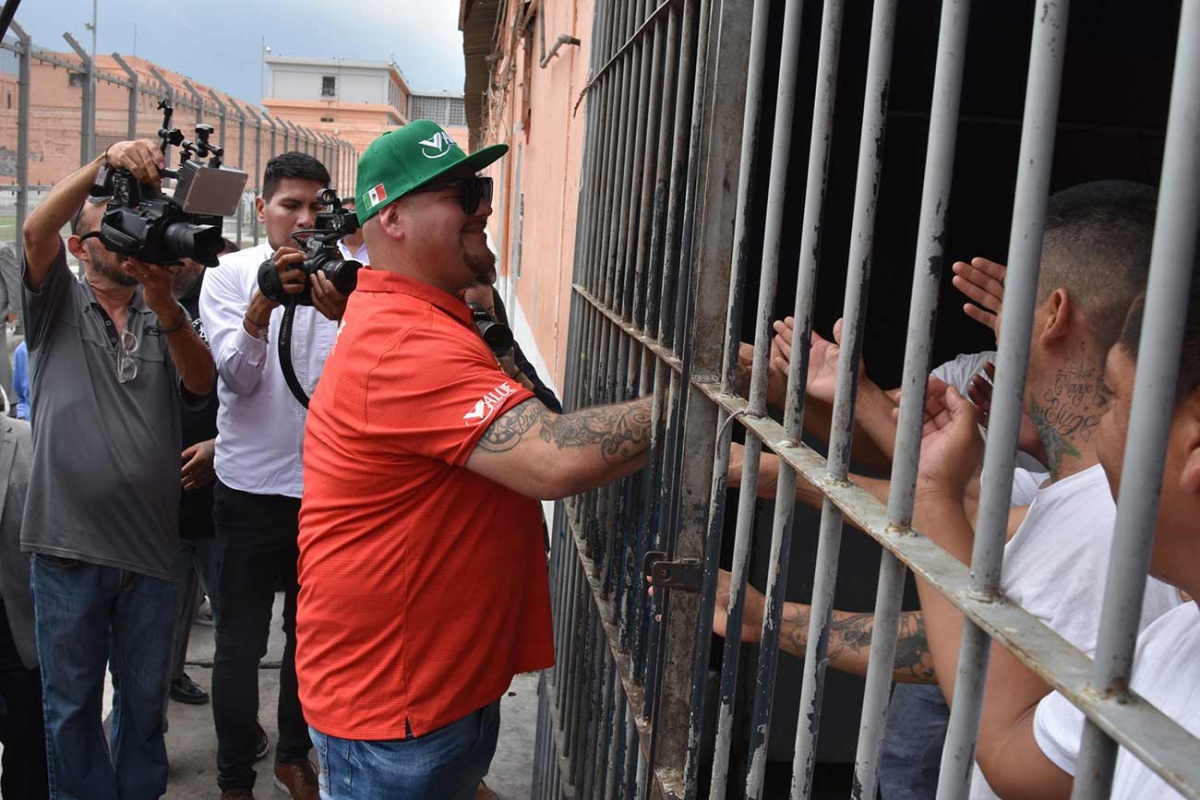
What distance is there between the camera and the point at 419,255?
2.29 meters

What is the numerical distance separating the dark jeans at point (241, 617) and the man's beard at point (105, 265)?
30.0 inches

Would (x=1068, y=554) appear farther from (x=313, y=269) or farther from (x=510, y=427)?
(x=313, y=269)

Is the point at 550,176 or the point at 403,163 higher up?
the point at 550,176

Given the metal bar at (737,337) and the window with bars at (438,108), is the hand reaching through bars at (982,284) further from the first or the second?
the window with bars at (438,108)

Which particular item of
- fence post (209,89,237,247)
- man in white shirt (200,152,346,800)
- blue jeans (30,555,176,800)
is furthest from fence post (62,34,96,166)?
blue jeans (30,555,176,800)

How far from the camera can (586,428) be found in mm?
1925

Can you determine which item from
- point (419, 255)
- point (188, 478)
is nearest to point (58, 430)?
point (188, 478)

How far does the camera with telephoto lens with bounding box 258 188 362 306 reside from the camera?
3150 mm

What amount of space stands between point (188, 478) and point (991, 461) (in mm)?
3524

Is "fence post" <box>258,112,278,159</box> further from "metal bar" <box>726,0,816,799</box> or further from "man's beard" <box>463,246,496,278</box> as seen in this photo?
"metal bar" <box>726,0,816,799</box>

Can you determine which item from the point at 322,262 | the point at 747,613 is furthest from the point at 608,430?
the point at 322,262

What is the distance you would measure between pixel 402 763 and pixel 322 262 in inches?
61.7

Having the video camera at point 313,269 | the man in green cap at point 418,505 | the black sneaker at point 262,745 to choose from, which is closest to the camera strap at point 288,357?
the video camera at point 313,269

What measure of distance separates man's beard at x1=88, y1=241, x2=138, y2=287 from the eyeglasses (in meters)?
0.16
